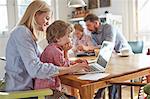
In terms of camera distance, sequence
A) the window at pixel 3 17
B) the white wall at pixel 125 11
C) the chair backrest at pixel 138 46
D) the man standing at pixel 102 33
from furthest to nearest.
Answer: the window at pixel 3 17
the white wall at pixel 125 11
the chair backrest at pixel 138 46
the man standing at pixel 102 33

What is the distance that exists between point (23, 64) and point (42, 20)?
1.14 feet

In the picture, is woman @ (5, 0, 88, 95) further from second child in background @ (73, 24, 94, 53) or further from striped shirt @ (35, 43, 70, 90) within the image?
second child in background @ (73, 24, 94, 53)

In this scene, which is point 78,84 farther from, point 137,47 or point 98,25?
point 137,47

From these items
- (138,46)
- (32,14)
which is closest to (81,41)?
(138,46)

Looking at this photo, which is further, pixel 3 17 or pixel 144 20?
pixel 3 17

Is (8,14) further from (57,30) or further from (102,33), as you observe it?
(57,30)

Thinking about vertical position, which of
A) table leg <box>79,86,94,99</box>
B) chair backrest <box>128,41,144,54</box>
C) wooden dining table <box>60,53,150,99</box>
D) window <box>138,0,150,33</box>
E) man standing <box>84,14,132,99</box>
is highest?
window <box>138,0,150,33</box>

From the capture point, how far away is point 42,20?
1.81 metres

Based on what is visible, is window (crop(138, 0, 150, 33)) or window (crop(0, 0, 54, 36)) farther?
window (crop(0, 0, 54, 36))

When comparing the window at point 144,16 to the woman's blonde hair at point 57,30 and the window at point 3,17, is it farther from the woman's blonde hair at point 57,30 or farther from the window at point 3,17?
the woman's blonde hair at point 57,30

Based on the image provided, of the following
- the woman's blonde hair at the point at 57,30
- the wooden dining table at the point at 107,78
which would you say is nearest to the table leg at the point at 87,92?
the wooden dining table at the point at 107,78

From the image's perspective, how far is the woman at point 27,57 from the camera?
165cm

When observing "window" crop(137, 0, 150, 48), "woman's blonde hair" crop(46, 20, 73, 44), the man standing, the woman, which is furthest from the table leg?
"window" crop(137, 0, 150, 48)

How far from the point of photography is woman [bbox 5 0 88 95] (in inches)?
64.9
